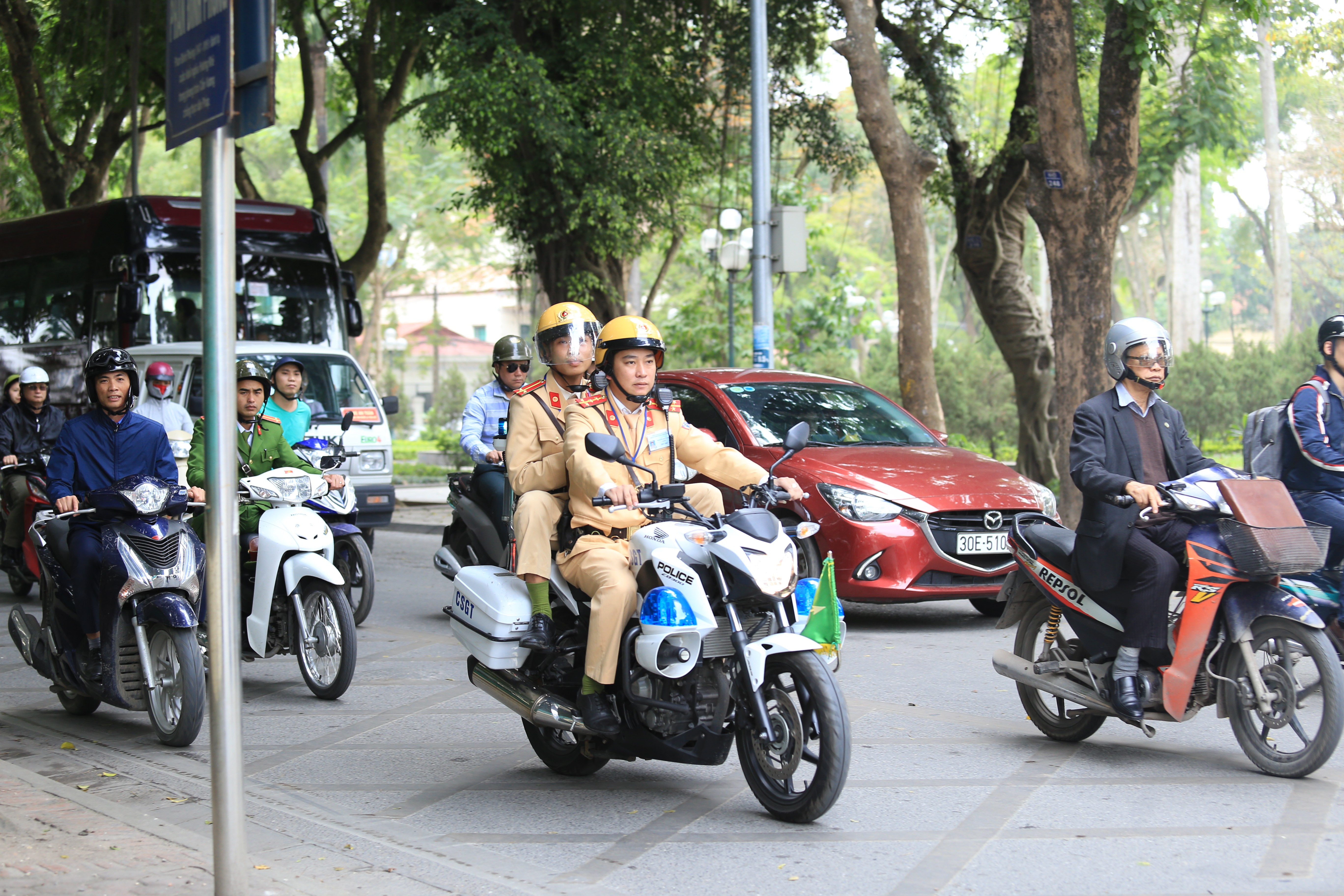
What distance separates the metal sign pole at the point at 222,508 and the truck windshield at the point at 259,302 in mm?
11642

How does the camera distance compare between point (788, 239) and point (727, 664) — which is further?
point (788, 239)

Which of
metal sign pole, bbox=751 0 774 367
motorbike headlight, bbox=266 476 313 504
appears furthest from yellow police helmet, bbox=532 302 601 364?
metal sign pole, bbox=751 0 774 367

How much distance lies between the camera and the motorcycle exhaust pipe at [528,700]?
5.14 meters

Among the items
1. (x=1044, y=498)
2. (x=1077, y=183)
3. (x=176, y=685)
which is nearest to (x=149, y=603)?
(x=176, y=685)

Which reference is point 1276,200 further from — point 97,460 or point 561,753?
point 97,460

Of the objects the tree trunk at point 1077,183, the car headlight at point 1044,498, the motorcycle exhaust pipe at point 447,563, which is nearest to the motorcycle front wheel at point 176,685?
the motorcycle exhaust pipe at point 447,563

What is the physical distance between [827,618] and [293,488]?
389 centimetres

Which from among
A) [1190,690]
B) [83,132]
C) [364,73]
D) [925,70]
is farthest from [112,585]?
[83,132]

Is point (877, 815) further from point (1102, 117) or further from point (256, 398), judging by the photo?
point (1102, 117)

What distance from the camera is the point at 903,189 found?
14359 millimetres

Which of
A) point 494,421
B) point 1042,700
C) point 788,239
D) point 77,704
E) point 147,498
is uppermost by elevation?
point 788,239

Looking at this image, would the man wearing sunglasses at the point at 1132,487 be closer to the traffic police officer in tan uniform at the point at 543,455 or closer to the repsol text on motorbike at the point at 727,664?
the repsol text on motorbike at the point at 727,664

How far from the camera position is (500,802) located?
5.35 meters

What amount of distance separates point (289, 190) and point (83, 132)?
2661 centimetres
